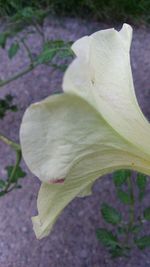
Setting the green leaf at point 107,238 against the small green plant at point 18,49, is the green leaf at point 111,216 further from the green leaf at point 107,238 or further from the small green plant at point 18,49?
the small green plant at point 18,49

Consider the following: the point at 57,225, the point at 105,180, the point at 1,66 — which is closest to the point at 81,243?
the point at 57,225

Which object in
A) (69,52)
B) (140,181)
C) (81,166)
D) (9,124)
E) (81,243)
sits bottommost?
(81,243)

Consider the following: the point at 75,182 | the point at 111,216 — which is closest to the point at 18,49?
the point at 111,216

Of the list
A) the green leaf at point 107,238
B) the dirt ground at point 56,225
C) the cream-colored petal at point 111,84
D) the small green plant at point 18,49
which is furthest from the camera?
the dirt ground at point 56,225

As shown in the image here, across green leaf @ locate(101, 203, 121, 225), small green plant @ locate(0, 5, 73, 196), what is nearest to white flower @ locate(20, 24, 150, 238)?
small green plant @ locate(0, 5, 73, 196)

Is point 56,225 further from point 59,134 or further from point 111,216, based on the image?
point 59,134

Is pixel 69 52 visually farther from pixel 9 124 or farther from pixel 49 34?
pixel 49 34

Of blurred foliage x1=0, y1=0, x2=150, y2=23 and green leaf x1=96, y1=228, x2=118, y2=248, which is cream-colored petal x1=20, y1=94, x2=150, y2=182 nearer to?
green leaf x1=96, y1=228, x2=118, y2=248

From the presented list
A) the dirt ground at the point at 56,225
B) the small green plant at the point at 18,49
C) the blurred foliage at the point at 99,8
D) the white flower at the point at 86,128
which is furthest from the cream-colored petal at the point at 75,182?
the blurred foliage at the point at 99,8
